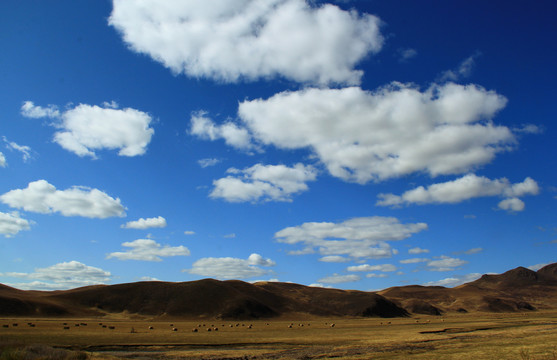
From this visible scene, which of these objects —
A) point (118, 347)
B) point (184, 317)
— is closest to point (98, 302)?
point (184, 317)

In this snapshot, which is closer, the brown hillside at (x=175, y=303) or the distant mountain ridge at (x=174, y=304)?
the distant mountain ridge at (x=174, y=304)

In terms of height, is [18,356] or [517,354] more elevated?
[18,356]

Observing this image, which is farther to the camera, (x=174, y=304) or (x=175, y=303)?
(x=175, y=303)

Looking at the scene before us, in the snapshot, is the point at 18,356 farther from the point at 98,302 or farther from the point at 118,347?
the point at 98,302

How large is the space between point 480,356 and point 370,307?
16097 cm

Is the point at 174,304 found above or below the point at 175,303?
below

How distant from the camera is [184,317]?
133m

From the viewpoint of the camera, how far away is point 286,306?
174 m

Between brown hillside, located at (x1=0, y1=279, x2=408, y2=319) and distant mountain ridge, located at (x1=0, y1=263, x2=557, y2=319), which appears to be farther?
brown hillside, located at (x1=0, y1=279, x2=408, y2=319)

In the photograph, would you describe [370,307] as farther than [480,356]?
Yes

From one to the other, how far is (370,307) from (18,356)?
176 meters

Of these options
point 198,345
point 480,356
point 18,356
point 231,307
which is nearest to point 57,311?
point 231,307

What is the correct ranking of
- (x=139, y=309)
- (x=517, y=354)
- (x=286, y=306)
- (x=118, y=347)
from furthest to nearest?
1. (x=286, y=306)
2. (x=139, y=309)
3. (x=118, y=347)
4. (x=517, y=354)

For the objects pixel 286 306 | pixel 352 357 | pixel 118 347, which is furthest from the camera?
pixel 286 306
